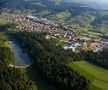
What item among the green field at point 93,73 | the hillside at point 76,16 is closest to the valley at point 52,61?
the green field at point 93,73

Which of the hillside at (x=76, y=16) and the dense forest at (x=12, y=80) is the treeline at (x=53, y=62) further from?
the hillside at (x=76, y=16)

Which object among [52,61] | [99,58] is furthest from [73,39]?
[52,61]

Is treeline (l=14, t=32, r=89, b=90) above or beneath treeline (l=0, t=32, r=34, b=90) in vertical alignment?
beneath

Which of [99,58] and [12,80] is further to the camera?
[99,58]

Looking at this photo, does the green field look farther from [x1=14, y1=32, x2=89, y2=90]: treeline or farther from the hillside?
the hillside

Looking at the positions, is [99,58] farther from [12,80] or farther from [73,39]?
[73,39]

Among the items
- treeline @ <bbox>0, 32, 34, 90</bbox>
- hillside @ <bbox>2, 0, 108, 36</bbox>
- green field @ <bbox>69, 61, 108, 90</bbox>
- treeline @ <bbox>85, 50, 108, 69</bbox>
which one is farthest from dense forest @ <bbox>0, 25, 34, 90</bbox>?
hillside @ <bbox>2, 0, 108, 36</bbox>
